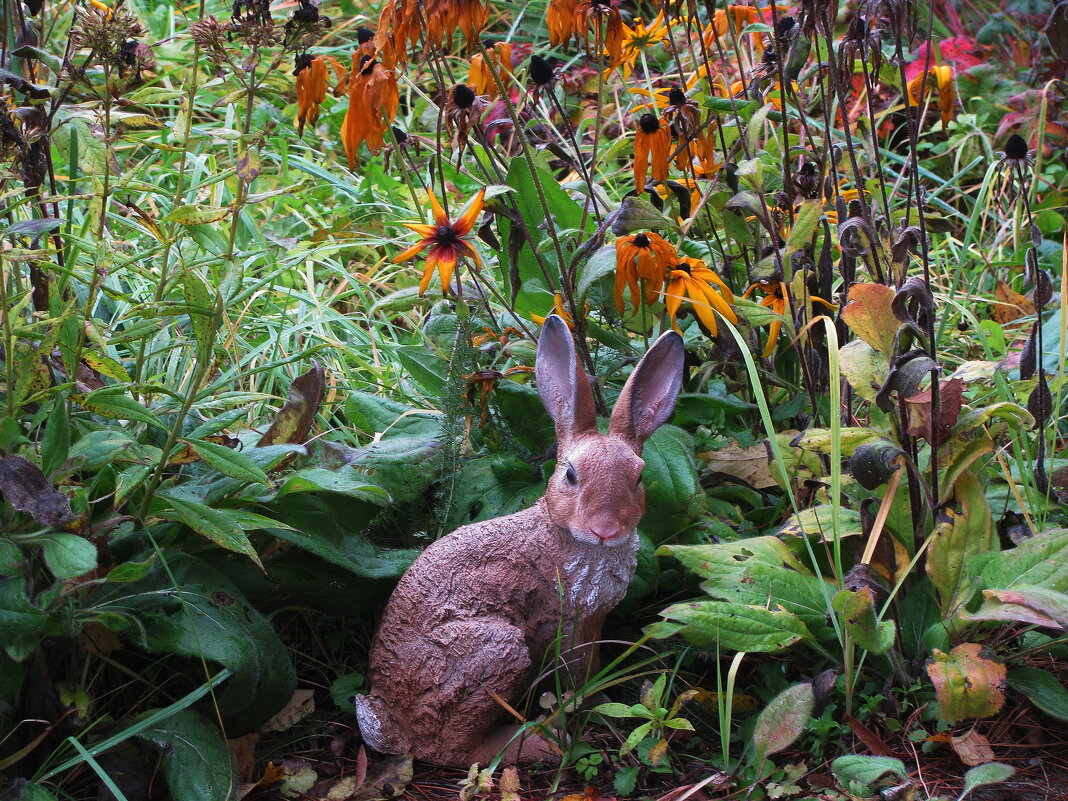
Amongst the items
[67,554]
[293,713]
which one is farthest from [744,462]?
[67,554]

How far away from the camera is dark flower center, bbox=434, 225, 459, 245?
2295 mm

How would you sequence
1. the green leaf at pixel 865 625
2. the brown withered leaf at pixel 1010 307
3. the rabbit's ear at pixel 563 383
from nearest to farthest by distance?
the green leaf at pixel 865 625 → the rabbit's ear at pixel 563 383 → the brown withered leaf at pixel 1010 307

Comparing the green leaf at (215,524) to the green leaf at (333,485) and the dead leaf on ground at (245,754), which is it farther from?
the dead leaf on ground at (245,754)

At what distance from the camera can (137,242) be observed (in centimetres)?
386

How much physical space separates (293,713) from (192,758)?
36 cm

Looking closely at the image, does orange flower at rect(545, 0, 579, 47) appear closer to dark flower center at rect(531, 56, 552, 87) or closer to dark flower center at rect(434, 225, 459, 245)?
dark flower center at rect(531, 56, 552, 87)

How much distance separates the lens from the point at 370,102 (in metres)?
2.33

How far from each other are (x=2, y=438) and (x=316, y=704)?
98 cm

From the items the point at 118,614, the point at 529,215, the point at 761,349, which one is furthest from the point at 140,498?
the point at 761,349

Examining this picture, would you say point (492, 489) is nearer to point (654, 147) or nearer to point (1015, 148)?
point (654, 147)

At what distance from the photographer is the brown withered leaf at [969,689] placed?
6.54ft

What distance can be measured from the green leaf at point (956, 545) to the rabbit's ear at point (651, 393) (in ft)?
2.16

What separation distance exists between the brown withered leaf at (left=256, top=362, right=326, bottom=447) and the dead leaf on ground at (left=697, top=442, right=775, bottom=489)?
3.33ft

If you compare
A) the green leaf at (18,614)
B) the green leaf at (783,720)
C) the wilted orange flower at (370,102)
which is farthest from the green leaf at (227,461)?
the green leaf at (783,720)
